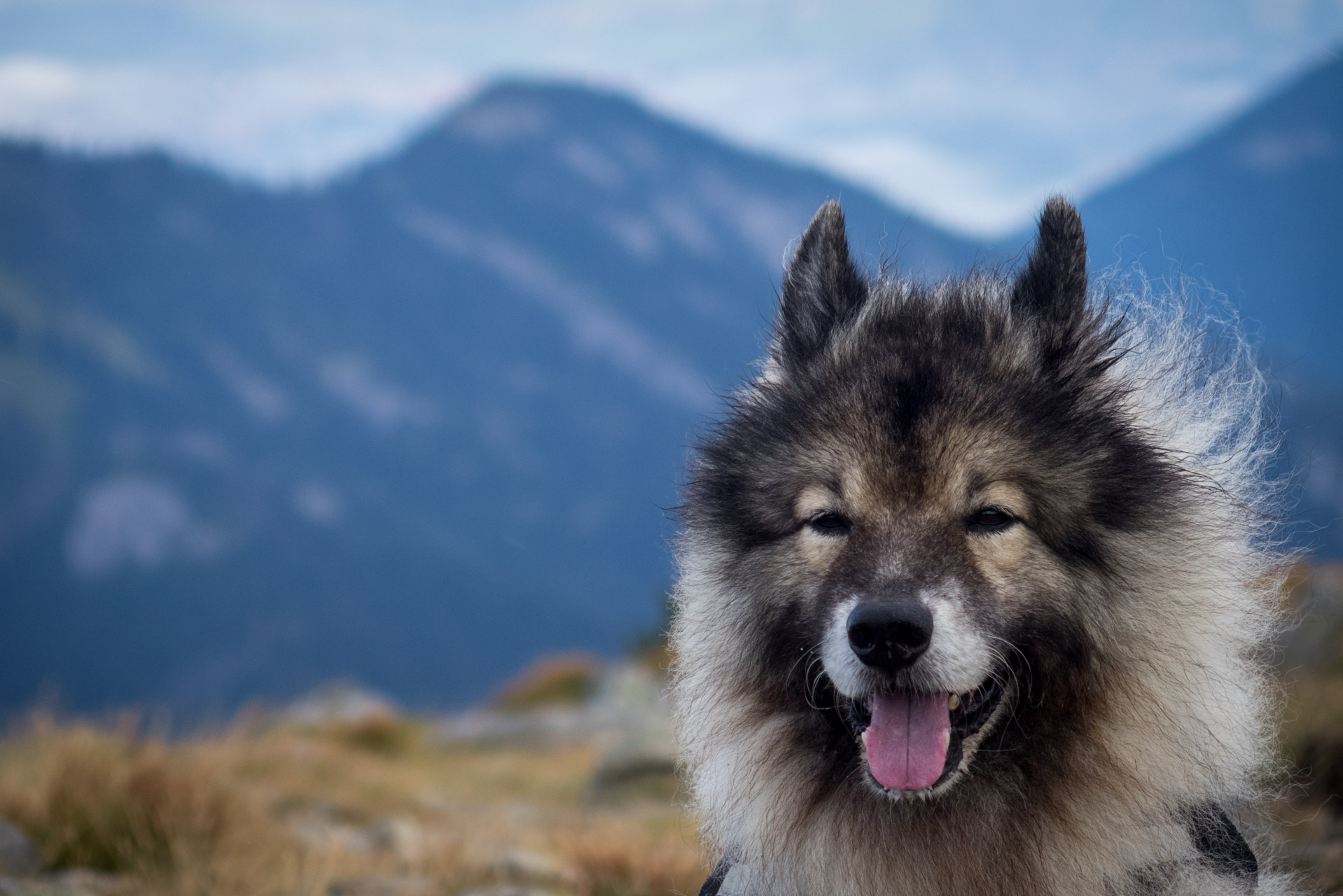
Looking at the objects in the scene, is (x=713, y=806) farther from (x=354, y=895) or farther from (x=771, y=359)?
(x=354, y=895)

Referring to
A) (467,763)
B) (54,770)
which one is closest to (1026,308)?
(54,770)

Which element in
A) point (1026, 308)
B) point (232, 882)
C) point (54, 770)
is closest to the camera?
point (1026, 308)

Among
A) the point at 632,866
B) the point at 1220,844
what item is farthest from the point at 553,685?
the point at 1220,844

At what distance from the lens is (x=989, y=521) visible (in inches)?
95.8

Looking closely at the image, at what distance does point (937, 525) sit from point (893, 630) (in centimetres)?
32

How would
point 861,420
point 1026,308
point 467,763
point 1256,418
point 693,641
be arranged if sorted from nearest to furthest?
point 861,420
point 1026,308
point 693,641
point 1256,418
point 467,763

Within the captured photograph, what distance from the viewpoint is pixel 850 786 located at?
261 centimetres

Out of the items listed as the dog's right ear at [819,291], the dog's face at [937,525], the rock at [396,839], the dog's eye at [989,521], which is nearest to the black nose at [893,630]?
the dog's face at [937,525]

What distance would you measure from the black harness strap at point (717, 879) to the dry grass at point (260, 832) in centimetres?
154

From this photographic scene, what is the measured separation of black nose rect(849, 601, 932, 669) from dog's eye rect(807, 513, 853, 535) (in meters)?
0.33

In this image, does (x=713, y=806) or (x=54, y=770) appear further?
(x=54, y=770)

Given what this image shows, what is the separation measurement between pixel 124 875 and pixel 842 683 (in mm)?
3520

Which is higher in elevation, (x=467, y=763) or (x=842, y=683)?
(x=467, y=763)

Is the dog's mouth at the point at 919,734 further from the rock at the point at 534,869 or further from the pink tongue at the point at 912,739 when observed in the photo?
the rock at the point at 534,869
